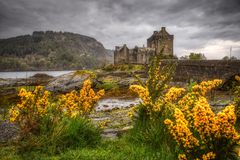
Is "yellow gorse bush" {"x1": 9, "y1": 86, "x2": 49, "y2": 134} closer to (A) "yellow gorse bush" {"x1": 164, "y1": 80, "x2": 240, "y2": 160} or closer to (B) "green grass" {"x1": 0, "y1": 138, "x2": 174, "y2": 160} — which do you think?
(B) "green grass" {"x1": 0, "y1": 138, "x2": 174, "y2": 160}

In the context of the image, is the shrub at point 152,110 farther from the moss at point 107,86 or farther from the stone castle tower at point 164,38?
the stone castle tower at point 164,38

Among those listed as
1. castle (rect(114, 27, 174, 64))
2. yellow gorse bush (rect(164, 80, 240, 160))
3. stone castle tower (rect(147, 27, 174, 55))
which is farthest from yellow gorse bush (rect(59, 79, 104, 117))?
stone castle tower (rect(147, 27, 174, 55))

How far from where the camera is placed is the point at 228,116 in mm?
4012

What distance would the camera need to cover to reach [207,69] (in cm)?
2464

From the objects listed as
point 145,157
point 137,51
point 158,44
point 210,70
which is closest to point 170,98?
point 145,157

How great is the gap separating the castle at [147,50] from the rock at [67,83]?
107 ft

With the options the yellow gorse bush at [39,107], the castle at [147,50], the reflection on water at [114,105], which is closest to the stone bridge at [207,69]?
the reflection on water at [114,105]

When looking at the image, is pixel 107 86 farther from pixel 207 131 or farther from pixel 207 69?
pixel 207 131

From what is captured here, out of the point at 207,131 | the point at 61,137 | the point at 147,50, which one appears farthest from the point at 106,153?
the point at 147,50

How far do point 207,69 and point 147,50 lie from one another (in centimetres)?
5249

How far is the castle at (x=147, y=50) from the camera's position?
7291 cm

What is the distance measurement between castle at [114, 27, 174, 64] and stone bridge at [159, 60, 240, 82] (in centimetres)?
3539

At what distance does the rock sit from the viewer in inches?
1304

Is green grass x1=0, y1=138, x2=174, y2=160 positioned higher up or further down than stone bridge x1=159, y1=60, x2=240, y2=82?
further down
